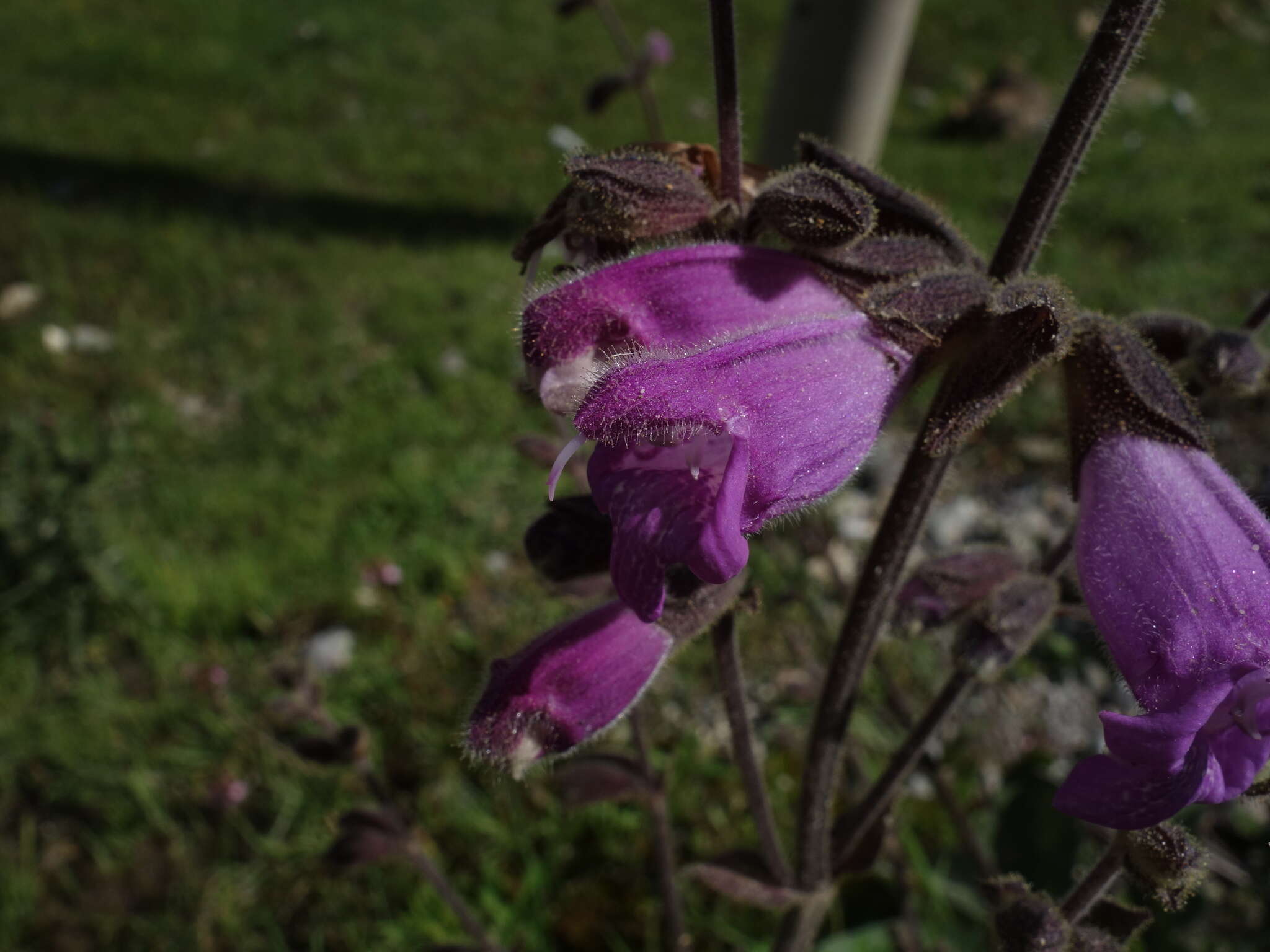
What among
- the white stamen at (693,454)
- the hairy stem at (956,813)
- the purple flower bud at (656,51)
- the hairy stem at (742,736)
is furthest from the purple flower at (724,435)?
the purple flower bud at (656,51)

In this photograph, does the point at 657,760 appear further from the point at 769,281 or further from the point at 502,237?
the point at 502,237

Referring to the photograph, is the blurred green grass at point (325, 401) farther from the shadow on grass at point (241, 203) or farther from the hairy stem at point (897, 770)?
the hairy stem at point (897, 770)

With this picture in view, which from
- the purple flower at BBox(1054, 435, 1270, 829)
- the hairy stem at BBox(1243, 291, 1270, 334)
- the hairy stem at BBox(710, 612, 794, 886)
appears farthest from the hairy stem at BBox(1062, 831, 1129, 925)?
Answer: the hairy stem at BBox(1243, 291, 1270, 334)

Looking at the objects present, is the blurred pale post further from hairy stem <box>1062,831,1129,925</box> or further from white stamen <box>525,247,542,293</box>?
hairy stem <box>1062,831,1129,925</box>

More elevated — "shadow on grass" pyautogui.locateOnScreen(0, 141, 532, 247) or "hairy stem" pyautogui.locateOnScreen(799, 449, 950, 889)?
"hairy stem" pyautogui.locateOnScreen(799, 449, 950, 889)

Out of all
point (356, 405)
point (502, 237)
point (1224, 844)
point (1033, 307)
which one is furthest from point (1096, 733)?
point (502, 237)

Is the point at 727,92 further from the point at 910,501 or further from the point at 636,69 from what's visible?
the point at 636,69

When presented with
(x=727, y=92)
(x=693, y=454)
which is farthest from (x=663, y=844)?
(x=727, y=92)
